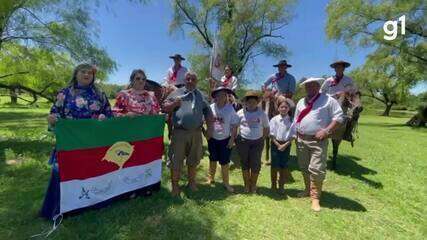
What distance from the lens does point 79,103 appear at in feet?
17.1

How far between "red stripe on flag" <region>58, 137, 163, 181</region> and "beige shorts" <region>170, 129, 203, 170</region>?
0.28 m

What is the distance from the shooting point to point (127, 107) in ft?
19.0

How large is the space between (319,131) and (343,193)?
1.69 metres

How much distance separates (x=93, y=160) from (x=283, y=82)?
14.5ft

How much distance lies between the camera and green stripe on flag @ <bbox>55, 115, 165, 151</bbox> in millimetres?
5004

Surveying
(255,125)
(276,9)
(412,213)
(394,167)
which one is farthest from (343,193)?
(276,9)

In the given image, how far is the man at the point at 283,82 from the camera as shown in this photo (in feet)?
27.2

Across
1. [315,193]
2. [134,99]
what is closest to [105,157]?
[134,99]

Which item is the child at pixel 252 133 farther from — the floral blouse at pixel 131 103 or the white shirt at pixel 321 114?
the floral blouse at pixel 131 103

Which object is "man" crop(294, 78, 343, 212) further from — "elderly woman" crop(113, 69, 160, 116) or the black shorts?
"elderly woman" crop(113, 69, 160, 116)

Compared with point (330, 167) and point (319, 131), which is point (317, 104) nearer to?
point (319, 131)

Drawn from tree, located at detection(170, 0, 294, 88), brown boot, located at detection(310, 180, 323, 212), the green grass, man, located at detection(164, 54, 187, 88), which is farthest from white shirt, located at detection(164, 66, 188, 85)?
tree, located at detection(170, 0, 294, 88)

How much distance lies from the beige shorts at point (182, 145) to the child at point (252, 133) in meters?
0.74

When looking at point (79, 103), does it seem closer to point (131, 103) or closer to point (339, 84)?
point (131, 103)
